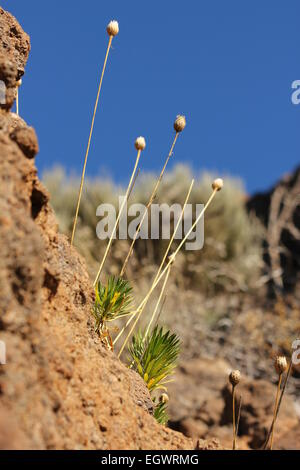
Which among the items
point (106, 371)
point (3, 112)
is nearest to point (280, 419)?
point (106, 371)

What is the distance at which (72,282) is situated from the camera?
77.2 inches

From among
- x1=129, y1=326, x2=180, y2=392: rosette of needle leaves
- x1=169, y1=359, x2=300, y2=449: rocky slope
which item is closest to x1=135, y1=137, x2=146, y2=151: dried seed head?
x1=129, y1=326, x2=180, y2=392: rosette of needle leaves

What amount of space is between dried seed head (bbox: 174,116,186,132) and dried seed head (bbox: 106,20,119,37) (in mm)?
476

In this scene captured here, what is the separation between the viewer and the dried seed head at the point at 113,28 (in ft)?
8.32

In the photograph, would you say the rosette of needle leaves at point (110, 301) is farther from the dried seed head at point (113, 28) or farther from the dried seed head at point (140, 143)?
the dried seed head at point (113, 28)

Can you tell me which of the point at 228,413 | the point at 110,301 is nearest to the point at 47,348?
the point at 110,301

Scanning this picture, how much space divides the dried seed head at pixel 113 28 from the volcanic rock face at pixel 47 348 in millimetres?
800

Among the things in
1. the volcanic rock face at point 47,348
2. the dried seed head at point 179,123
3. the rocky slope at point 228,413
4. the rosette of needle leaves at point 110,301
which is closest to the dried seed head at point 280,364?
the volcanic rock face at point 47,348

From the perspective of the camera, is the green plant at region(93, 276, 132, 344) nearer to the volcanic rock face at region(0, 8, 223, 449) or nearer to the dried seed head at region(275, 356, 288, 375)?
the volcanic rock face at region(0, 8, 223, 449)

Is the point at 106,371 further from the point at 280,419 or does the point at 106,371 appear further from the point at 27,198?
the point at 280,419

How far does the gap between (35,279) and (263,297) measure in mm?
8175

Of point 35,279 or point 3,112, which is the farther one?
point 3,112

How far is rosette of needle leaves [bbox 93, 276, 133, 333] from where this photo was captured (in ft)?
7.18

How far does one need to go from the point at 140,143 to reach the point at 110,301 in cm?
70
